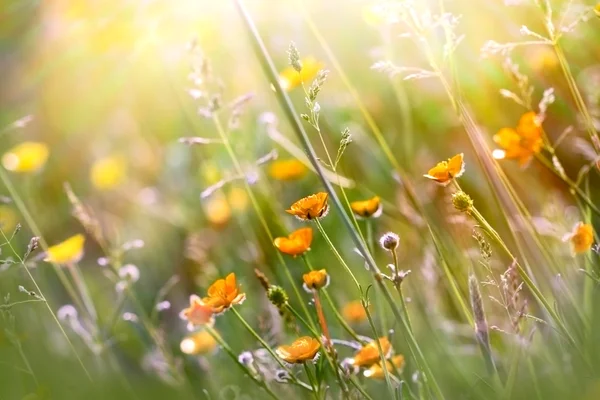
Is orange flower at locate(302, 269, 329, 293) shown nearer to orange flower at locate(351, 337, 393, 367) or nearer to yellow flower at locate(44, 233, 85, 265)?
orange flower at locate(351, 337, 393, 367)

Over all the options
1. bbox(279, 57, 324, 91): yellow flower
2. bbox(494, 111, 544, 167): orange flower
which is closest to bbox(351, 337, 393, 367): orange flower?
bbox(494, 111, 544, 167): orange flower

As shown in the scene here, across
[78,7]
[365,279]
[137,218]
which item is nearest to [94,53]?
[78,7]

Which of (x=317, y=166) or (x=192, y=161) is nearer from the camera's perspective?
(x=317, y=166)

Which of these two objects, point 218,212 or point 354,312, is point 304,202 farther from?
point 218,212

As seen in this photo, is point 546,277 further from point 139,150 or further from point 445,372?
point 139,150

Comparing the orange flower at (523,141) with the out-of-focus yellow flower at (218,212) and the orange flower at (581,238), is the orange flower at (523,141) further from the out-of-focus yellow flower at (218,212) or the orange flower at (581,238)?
the out-of-focus yellow flower at (218,212)

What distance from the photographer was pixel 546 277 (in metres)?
1.22

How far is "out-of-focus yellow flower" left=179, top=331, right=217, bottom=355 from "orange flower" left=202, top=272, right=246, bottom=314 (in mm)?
551

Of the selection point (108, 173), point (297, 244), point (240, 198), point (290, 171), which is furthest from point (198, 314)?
point (108, 173)

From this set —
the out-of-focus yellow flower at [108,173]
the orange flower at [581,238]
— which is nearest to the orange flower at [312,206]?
the orange flower at [581,238]

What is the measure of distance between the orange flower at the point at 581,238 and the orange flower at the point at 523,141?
259mm

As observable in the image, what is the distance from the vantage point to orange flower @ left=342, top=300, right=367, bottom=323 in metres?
1.59

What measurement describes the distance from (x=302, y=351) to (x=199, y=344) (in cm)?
68

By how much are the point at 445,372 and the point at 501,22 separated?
43.8 inches
